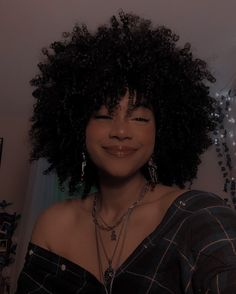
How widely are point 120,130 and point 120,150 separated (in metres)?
0.05

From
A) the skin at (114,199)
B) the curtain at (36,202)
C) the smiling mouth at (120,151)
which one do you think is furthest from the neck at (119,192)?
the curtain at (36,202)

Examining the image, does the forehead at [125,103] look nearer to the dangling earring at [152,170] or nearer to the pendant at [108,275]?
the dangling earring at [152,170]

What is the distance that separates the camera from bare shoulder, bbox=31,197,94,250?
3.45 feet

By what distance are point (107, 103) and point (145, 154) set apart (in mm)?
148

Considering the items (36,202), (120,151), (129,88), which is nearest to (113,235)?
(120,151)

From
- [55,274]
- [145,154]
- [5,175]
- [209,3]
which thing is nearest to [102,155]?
[145,154]

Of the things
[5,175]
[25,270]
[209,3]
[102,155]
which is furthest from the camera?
[5,175]

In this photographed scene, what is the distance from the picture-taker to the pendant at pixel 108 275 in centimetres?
85

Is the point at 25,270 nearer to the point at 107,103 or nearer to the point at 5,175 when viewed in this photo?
the point at 107,103

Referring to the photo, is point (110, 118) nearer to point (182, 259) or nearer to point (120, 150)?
point (120, 150)

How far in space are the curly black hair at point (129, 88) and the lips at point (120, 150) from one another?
0.32 feet

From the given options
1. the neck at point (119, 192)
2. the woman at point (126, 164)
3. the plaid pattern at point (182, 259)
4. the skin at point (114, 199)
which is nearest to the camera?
the plaid pattern at point (182, 259)

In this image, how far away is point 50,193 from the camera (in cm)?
215

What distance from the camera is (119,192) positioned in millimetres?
1010
